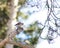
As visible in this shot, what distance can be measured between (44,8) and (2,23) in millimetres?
2708

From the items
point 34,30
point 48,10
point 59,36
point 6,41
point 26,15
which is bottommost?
point 6,41

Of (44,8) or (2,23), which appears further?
(2,23)

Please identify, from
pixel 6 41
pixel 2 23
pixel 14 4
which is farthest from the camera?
pixel 2 23

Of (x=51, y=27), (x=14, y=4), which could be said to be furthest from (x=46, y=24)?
(x=14, y=4)

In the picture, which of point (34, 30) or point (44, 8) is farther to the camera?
point (34, 30)

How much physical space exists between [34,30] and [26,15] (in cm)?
36

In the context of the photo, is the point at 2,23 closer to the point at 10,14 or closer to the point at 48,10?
the point at 10,14

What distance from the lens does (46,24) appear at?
217 centimetres

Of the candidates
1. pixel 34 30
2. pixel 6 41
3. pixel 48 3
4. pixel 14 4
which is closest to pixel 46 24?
pixel 48 3

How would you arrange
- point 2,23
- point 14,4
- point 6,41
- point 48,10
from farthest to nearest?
point 2,23
point 14,4
point 48,10
point 6,41

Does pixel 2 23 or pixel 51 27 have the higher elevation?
pixel 2 23

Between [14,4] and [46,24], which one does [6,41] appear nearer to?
[46,24]

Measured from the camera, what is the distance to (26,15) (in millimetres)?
4918

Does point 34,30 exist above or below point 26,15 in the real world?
below
